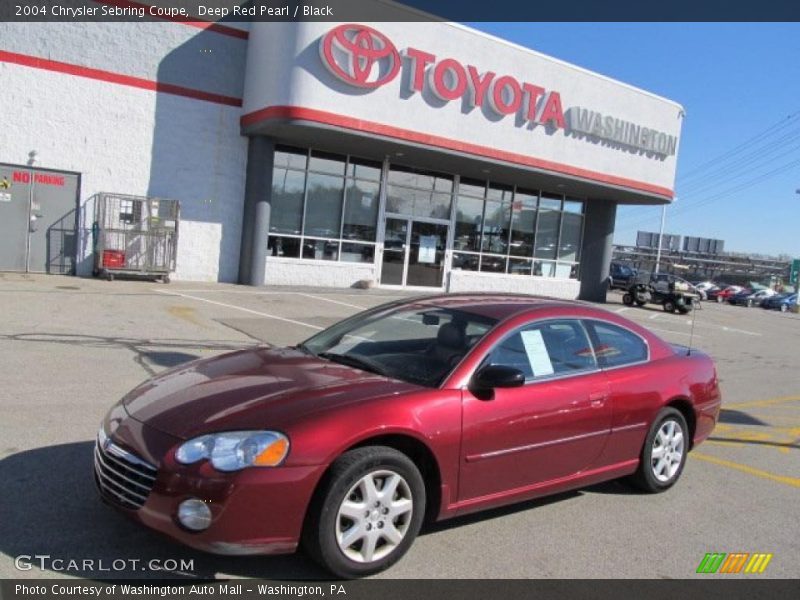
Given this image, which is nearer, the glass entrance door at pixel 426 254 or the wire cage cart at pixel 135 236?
the wire cage cart at pixel 135 236

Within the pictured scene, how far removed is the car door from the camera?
4066mm

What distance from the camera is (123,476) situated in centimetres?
354

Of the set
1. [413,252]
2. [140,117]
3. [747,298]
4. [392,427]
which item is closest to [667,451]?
[392,427]

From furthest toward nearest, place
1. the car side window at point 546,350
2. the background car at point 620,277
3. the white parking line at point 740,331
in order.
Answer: the background car at point 620,277
the white parking line at point 740,331
the car side window at point 546,350

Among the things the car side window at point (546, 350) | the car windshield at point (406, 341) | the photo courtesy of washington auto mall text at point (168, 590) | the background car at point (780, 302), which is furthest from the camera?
the background car at point (780, 302)

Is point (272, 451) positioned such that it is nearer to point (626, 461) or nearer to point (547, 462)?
point (547, 462)

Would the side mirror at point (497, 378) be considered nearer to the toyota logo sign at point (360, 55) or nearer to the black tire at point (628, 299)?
the toyota logo sign at point (360, 55)

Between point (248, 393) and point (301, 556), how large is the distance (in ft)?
2.96

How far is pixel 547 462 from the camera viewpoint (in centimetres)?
443

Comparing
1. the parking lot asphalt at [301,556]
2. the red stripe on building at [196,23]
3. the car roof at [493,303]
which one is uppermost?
the red stripe on building at [196,23]

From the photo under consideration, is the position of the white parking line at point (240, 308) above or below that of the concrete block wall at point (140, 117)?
below

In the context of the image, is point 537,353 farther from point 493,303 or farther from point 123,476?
point 123,476

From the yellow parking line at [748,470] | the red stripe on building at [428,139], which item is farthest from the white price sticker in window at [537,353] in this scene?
the red stripe on building at [428,139]

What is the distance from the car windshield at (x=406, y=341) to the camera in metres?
4.33
